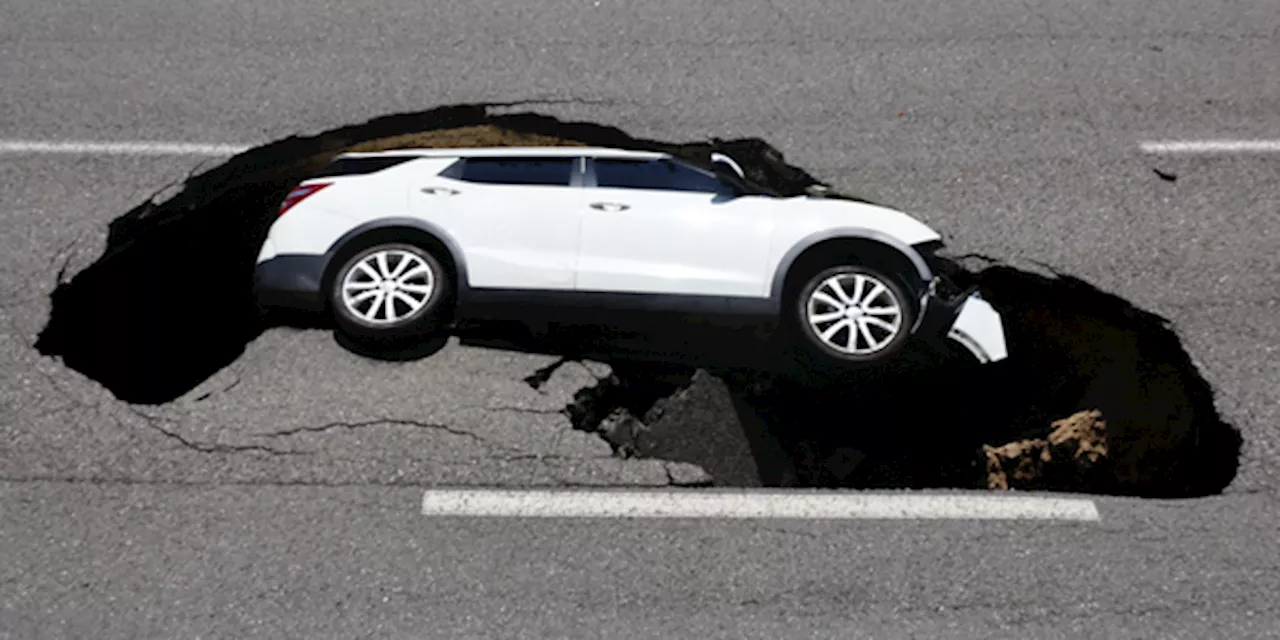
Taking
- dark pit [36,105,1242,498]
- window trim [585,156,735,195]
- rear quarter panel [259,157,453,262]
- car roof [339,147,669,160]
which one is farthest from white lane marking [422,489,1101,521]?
car roof [339,147,669,160]

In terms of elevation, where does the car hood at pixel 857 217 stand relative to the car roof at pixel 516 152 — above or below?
below

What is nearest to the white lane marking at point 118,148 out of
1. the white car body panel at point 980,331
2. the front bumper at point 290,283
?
the front bumper at point 290,283

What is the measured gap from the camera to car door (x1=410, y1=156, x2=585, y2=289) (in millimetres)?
6832

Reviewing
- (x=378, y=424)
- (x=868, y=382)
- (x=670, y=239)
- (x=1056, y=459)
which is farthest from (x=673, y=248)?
(x=1056, y=459)

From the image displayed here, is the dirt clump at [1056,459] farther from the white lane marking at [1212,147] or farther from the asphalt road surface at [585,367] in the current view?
the white lane marking at [1212,147]

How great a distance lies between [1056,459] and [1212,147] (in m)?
2.58

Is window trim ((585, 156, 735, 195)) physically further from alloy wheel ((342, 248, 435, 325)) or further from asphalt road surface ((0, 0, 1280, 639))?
alloy wheel ((342, 248, 435, 325))

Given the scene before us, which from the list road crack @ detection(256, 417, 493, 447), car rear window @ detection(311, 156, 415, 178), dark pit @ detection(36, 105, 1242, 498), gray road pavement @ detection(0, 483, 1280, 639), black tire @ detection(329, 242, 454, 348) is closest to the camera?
gray road pavement @ detection(0, 483, 1280, 639)

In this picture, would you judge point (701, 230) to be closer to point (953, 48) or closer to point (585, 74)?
point (585, 74)

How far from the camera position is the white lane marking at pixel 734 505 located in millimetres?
6285

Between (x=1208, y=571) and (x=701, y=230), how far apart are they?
9.88ft

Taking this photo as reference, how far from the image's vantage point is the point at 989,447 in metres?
6.93

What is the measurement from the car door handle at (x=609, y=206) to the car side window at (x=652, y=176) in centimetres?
15

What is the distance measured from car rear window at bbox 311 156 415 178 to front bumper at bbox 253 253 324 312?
60 cm
